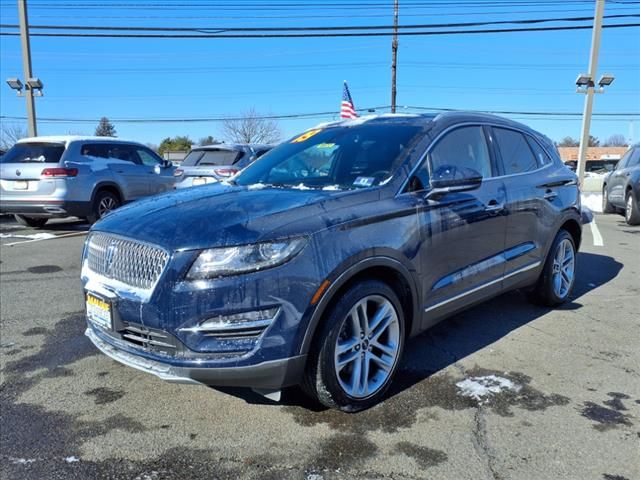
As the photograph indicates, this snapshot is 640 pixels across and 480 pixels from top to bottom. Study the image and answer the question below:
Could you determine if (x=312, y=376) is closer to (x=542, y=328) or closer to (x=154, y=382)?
(x=154, y=382)

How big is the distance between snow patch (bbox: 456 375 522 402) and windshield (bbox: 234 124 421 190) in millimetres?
1461

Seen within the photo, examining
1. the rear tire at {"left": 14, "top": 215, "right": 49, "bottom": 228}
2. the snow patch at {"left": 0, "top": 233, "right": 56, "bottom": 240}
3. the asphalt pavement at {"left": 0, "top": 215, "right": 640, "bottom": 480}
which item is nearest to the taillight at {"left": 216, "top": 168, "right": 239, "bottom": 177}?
the snow patch at {"left": 0, "top": 233, "right": 56, "bottom": 240}

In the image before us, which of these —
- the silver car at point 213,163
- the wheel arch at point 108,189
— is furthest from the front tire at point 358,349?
the wheel arch at point 108,189

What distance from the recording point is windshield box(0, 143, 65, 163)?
9945 millimetres

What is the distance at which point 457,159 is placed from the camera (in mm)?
3945

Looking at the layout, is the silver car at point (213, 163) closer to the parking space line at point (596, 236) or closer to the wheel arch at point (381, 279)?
the parking space line at point (596, 236)

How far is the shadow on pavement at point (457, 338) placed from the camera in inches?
136

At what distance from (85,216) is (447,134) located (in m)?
8.44

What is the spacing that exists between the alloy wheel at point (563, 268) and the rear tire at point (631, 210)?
7306 millimetres

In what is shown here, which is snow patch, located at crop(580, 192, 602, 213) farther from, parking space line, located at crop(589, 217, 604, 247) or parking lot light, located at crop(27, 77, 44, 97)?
parking lot light, located at crop(27, 77, 44, 97)

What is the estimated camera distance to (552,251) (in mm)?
5027

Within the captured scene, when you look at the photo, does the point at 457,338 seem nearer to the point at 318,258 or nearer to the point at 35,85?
the point at 318,258

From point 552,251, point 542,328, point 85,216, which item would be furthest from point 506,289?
point 85,216

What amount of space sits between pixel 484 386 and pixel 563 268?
2.31 meters
